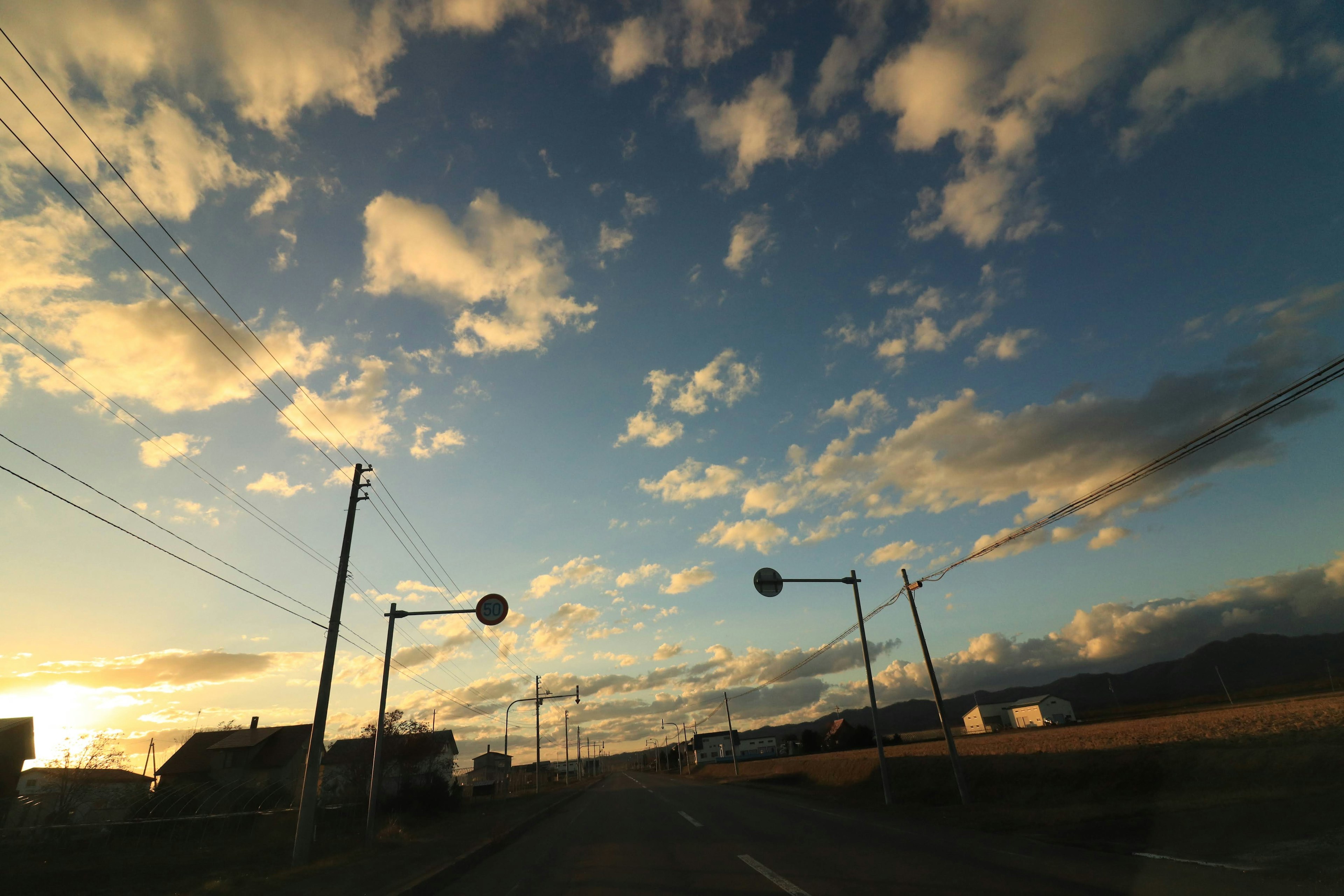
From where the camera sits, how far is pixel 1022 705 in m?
136

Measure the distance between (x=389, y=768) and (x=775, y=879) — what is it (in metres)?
36.4

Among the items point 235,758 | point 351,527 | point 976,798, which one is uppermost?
point 351,527

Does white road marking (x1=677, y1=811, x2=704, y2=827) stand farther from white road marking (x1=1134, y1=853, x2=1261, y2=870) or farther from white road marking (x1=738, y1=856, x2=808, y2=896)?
white road marking (x1=1134, y1=853, x2=1261, y2=870)

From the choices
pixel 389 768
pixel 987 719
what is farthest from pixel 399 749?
pixel 987 719

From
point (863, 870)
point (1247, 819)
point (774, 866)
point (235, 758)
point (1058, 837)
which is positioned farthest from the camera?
point (235, 758)

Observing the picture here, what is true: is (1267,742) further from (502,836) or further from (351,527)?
(351,527)

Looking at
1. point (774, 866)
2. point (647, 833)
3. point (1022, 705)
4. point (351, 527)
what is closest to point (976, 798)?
point (647, 833)

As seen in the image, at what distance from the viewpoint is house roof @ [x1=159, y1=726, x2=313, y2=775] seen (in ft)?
178

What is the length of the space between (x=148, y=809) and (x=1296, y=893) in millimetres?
38851

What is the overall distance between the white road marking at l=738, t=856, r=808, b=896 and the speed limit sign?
9.74 metres

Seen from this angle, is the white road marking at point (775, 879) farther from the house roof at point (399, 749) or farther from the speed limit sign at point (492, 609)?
the house roof at point (399, 749)

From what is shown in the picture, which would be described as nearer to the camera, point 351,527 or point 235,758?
point 351,527

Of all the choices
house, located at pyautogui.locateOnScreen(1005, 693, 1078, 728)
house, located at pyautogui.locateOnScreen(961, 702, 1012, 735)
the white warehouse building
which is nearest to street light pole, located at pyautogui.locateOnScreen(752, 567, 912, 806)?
the white warehouse building

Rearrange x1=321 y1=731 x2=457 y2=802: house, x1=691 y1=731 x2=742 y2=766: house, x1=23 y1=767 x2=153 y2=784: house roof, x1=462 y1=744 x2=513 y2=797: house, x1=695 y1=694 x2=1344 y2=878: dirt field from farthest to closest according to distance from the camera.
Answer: x1=691 y1=731 x2=742 y2=766: house → x1=462 y1=744 x2=513 y2=797: house → x1=321 y1=731 x2=457 y2=802: house → x1=23 y1=767 x2=153 y2=784: house roof → x1=695 y1=694 x2=1344 y2=878: dirt field
